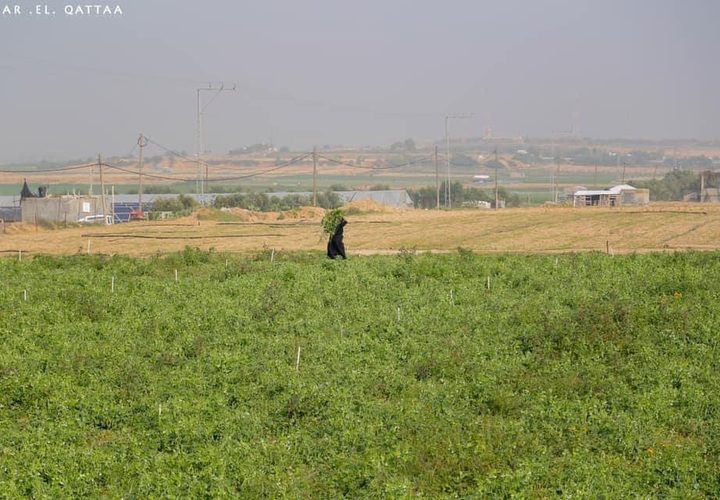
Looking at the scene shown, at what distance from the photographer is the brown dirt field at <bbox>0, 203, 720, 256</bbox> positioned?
36719 millimetres

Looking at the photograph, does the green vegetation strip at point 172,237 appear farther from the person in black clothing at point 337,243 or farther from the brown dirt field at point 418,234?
the person in black clothing at point 337,243

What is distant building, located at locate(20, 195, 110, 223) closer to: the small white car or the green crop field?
the small white car

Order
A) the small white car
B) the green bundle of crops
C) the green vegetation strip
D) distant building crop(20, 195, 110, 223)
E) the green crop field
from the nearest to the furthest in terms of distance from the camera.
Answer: the green crop field → the green bundle of crops → the green vegetation strip → distant building crop(20, 195, 110, 223) → the small white car

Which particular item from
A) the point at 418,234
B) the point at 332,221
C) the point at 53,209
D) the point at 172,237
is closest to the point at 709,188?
the point at 418,234

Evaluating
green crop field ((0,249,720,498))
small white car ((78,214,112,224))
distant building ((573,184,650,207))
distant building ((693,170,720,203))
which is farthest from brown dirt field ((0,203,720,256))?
distant building ((693,170,720,203))

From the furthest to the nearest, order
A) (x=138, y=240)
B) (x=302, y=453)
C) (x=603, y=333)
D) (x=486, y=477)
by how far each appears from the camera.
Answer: (x=138, y=240) → (x=603, y=333) → (x=302, y=453) → (x=486, y=477)

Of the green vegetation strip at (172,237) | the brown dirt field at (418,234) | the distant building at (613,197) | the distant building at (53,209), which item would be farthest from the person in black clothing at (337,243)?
the distant building at (613,197)

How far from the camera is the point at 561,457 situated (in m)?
13.0

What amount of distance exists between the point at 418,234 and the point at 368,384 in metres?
26.9

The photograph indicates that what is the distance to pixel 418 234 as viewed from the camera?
141ft

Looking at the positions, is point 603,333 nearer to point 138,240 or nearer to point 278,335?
point 278,335

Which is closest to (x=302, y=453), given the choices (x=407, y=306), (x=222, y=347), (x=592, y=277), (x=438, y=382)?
(x=438, y=382)

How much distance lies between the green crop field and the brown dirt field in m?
11.5

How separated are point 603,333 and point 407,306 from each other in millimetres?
4439
